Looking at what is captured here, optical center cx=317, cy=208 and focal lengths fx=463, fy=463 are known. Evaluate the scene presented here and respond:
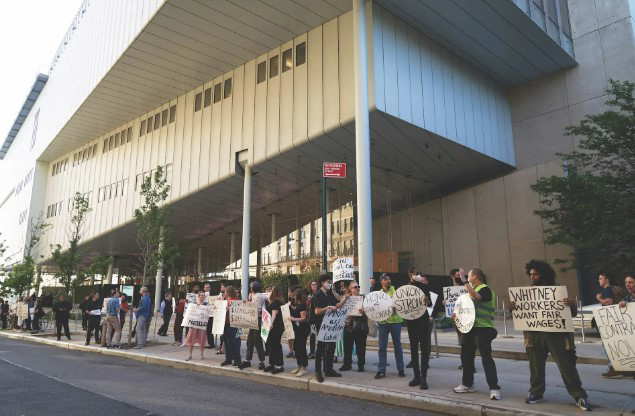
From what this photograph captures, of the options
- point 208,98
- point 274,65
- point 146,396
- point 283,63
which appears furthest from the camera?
point 208,98

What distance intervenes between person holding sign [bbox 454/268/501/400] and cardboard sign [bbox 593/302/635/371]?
142cm

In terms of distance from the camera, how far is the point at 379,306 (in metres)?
8.62

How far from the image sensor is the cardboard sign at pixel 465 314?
22.3ft

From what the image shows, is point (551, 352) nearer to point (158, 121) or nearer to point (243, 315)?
point (243, 315)

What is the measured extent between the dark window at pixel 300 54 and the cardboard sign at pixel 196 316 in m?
14.8

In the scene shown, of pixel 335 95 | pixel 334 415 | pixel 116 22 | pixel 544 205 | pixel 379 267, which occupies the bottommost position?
pixel 334 415

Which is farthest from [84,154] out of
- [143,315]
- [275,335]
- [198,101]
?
[275,335]

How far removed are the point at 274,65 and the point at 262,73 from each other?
99 cm

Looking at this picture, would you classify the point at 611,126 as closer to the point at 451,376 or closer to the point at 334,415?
the point at 451,376

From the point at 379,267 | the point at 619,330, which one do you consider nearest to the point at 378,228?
the point at 379,267

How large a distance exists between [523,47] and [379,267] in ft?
47.3

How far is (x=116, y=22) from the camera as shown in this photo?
27078mm

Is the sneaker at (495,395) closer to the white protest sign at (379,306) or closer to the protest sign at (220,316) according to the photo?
the white protest sign at (379,306)

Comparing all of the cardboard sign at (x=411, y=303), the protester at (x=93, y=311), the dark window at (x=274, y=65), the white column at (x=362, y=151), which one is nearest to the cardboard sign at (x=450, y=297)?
the cardboard sign at (x=411, y=303)
